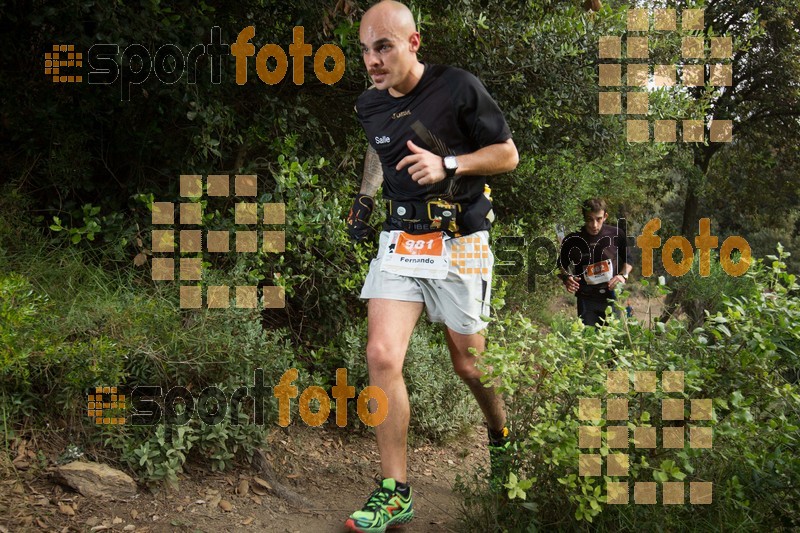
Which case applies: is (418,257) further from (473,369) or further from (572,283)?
(572,283)

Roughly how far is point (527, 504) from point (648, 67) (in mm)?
6094

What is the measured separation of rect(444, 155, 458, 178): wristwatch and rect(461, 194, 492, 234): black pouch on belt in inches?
11.1

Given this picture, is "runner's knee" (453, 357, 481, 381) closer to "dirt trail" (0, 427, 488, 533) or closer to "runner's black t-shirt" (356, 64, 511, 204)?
"dirt trail" (0, 427, 488, 533)

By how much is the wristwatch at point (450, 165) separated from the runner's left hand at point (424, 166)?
2 cm

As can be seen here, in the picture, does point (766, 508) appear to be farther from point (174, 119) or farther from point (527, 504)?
point (174, 119)

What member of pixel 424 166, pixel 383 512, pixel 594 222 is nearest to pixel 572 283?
pixel 594 222

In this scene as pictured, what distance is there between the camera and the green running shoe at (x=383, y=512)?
3.58m

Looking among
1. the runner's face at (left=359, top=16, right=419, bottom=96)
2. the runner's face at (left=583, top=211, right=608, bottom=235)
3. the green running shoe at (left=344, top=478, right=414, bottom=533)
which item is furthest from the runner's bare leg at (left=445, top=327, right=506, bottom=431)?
the runner's face at (left=583, top=211, right=608, bottom=235)

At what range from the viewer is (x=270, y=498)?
14.5 ft

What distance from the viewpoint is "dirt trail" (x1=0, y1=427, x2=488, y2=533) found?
3768mm

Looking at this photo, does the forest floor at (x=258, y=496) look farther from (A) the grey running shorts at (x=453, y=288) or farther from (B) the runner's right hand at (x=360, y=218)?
(B) the runner's right hand at (x=360, y=218)

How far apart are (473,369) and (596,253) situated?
391 centimetres

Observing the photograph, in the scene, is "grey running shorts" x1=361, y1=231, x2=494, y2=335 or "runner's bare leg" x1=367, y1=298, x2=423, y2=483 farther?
"grey running shorts" x1=361, y1=231, x2=494, y2=335

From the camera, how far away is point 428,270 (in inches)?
153
